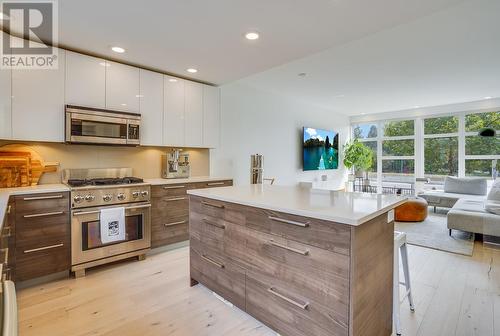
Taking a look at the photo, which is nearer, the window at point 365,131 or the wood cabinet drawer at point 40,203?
the wood cabinet drawer at point 40,203

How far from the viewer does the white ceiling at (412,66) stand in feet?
8.57

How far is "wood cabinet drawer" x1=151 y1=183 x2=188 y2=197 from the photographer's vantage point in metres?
3.08

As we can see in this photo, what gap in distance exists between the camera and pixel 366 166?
7.42 m

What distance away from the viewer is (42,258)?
2383mm

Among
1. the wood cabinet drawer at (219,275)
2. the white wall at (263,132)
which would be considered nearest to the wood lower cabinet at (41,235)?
the wood cabinet drawer at (219,275)

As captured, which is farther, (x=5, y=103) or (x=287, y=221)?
(x=5, y=103)

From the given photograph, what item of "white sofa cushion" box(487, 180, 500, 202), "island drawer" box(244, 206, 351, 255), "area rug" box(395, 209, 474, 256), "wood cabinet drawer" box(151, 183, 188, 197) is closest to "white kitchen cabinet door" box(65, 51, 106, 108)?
"wood cabinet drawer" box(151, 183, 188, 197)

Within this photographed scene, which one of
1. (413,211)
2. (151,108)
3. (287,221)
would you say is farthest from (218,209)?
(413,211)

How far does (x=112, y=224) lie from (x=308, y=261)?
2.16 m

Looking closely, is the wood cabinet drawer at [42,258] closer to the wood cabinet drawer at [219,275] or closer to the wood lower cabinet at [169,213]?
the wood lower cabinet at [169,213]

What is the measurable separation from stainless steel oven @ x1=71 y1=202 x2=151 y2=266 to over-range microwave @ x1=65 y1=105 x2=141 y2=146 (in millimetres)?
759

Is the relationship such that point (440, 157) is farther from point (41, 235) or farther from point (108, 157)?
point (41, 235)

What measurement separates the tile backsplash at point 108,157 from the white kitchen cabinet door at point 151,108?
284 millimetres

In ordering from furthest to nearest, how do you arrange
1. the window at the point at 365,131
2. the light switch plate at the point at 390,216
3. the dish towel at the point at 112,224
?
the window at the point at 365,131, the dish towel at the point at 112,224, the light switch plate at the point at 390,216
